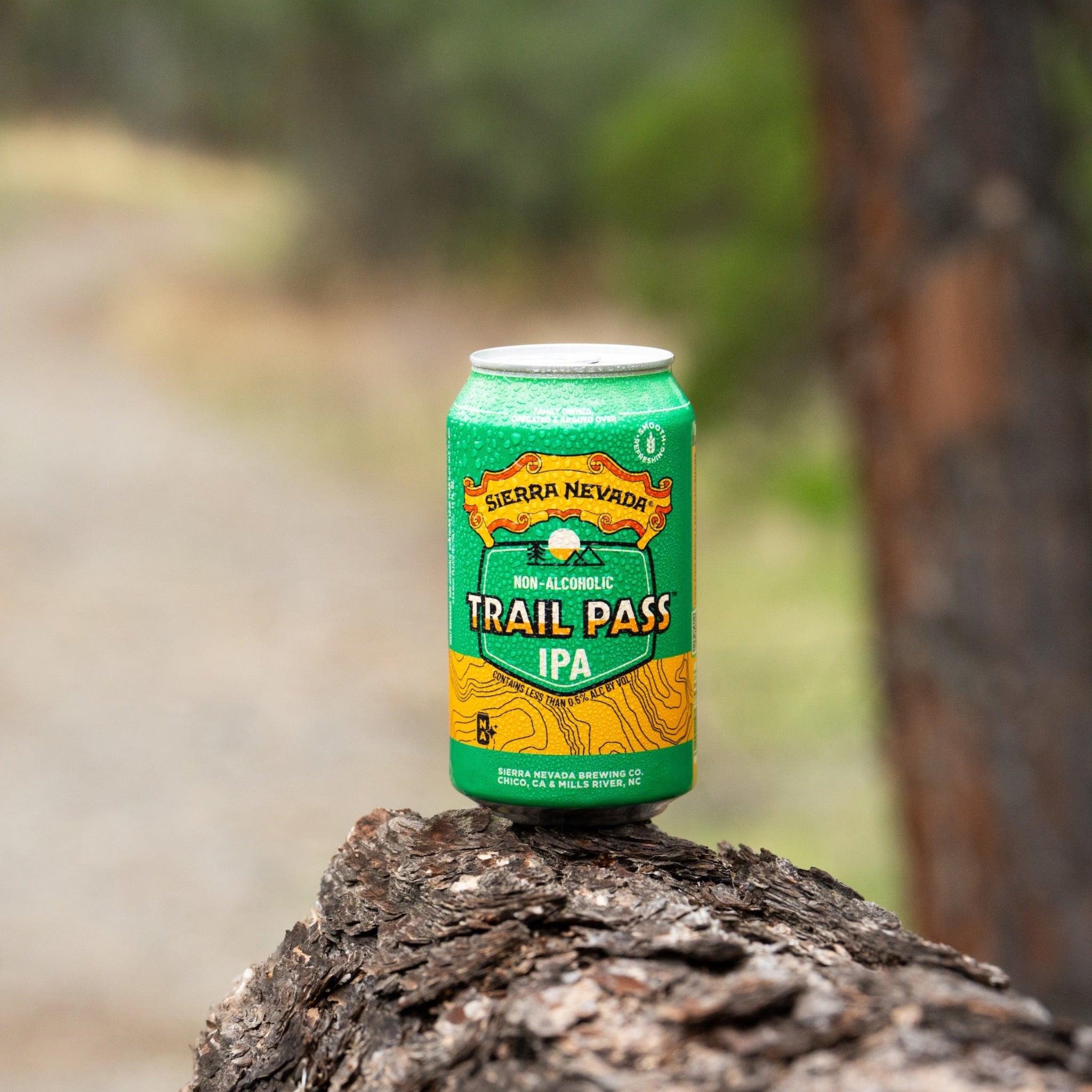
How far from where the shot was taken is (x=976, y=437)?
3.89m

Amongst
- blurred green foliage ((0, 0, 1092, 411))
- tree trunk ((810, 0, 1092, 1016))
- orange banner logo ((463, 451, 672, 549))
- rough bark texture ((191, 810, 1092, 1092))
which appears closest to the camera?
rough bark texture ((191, 810, 1092, 1092))

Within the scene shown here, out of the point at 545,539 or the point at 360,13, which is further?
the point at 360,13

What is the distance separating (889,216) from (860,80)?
33 centimetres

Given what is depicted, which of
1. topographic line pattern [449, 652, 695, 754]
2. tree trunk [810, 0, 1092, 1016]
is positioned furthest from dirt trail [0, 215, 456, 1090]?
topographic line pattern [449, 652, 695, 754]

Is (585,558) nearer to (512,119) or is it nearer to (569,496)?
(569,496)

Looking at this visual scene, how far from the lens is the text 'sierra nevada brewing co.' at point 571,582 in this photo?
1656 mm

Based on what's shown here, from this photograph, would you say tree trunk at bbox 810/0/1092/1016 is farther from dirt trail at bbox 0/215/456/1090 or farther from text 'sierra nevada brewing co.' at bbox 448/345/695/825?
dirt trail at bbox 0/215/456/1090

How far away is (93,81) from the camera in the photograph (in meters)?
10.3

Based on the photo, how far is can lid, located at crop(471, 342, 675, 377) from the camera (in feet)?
5.51

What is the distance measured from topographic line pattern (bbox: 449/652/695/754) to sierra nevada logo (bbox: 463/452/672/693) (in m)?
0.02

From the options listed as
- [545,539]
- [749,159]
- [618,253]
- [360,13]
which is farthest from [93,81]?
[545,539]

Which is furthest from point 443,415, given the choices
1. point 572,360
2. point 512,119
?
point 572,360

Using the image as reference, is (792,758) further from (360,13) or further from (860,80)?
(360,13)

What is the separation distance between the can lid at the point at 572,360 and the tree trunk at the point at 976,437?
222 cm
